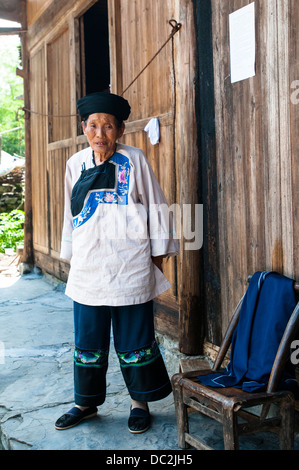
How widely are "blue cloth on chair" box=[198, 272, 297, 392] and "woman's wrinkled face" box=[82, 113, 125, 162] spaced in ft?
3.45

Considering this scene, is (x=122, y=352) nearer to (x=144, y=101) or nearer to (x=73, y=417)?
(x=73, y=417)

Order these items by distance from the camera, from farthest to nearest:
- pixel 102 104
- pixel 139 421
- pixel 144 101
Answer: pixel 144 101 → pixel 139 421 → pixel 102 104

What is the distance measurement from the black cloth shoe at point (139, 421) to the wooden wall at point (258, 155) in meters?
0.82

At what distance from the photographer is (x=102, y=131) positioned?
2.79 meters

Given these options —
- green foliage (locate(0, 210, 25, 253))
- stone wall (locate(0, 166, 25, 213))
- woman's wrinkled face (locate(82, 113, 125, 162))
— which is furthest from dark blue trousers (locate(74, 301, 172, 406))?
stone wall (locate(0, 166, 25, 213))

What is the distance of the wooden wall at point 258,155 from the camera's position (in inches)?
105

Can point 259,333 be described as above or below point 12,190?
below

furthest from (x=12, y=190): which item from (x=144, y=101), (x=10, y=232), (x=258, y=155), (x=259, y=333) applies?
(x=259, y=333)

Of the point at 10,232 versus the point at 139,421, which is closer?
the point at 139,421

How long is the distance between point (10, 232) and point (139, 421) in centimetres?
1089

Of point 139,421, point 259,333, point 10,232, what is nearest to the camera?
point 259,333

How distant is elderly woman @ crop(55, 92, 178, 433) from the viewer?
279cm

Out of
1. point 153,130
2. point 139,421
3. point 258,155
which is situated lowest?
point 139,421

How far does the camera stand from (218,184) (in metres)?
3.37
